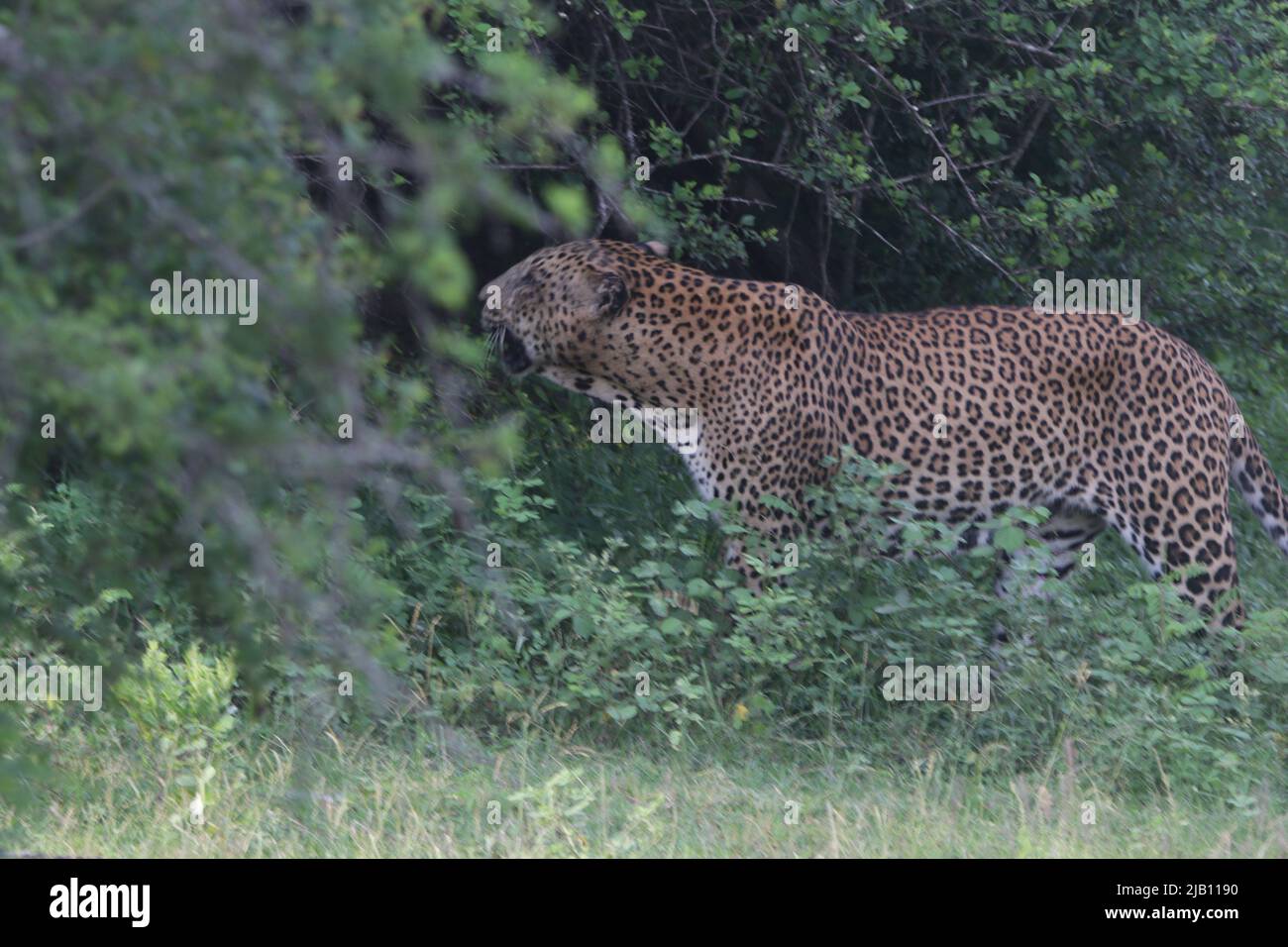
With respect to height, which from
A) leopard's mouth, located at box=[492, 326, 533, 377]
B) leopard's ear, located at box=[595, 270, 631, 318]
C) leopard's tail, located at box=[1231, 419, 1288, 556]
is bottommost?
leopard's tail, located at box=[1231, 419, 1288, 556]

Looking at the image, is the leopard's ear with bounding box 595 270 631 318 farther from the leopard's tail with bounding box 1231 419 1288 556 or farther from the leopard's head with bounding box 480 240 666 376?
the leopard's tail with bounding box 1231 419 1288 556

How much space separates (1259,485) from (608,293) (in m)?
2.65

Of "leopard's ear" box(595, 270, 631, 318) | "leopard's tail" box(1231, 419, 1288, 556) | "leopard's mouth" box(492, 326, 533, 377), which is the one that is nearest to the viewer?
"leopard's ear" box(595, 270, 631, 318)

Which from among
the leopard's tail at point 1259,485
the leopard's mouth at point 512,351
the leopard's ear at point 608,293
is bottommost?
the leopard's tail at point 1259,485

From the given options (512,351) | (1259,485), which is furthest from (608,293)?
(1259,485)

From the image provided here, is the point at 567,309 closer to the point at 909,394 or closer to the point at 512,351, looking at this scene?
the point at 512,351

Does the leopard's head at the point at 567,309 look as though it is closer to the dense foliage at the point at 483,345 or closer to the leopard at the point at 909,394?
the leopard at the point at 909,394

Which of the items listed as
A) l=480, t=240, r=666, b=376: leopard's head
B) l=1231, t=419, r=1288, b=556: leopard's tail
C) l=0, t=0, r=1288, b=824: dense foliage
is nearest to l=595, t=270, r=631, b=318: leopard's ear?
l=480, t=240, r=666, b=376: leopard's head

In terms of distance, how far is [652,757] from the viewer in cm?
538

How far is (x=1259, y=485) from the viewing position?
684 centimetres

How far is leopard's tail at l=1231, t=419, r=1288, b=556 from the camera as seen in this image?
680 centimetres

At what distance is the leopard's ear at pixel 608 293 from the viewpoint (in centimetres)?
630

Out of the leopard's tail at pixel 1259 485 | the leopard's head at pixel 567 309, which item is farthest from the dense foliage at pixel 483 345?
the leopard's tail at pixel 1259 485
